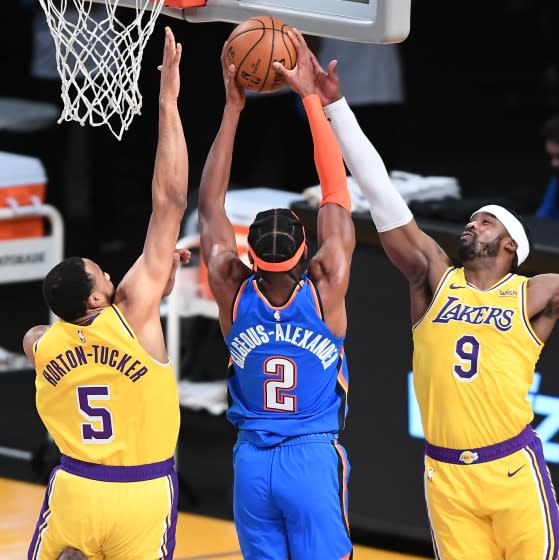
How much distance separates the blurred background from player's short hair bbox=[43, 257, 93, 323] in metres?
2.52

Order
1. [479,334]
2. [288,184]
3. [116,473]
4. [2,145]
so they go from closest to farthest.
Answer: [116,473] < [479,334] < [288,184] < [2,145]

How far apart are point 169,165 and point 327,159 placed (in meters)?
0.68

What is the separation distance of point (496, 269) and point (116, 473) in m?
1.88

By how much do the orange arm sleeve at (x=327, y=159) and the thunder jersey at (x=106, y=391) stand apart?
104 cm

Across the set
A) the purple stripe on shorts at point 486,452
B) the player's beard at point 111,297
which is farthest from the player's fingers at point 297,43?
the purple stripe on shorts at point 486,452

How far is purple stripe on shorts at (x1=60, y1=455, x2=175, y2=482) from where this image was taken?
6.16 metres

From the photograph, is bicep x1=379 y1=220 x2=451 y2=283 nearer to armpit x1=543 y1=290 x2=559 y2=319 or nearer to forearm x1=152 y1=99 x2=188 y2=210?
armpit x1=543 y1=290 x2=559 y2=319

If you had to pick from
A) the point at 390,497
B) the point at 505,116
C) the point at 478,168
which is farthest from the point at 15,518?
the point at 505,116

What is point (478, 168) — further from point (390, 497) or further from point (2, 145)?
point (390, 497)

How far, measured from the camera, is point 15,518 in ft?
29.2

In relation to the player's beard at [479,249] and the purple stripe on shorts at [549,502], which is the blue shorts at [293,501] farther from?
the player's beard at [479,249]

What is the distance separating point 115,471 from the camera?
6.17m

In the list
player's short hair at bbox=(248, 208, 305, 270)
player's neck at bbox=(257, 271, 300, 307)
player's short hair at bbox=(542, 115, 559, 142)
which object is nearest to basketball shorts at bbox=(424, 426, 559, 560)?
player's neck at bbox=(257, 271, 300, 307)

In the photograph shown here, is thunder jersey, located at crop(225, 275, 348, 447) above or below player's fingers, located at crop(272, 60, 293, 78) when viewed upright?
below
